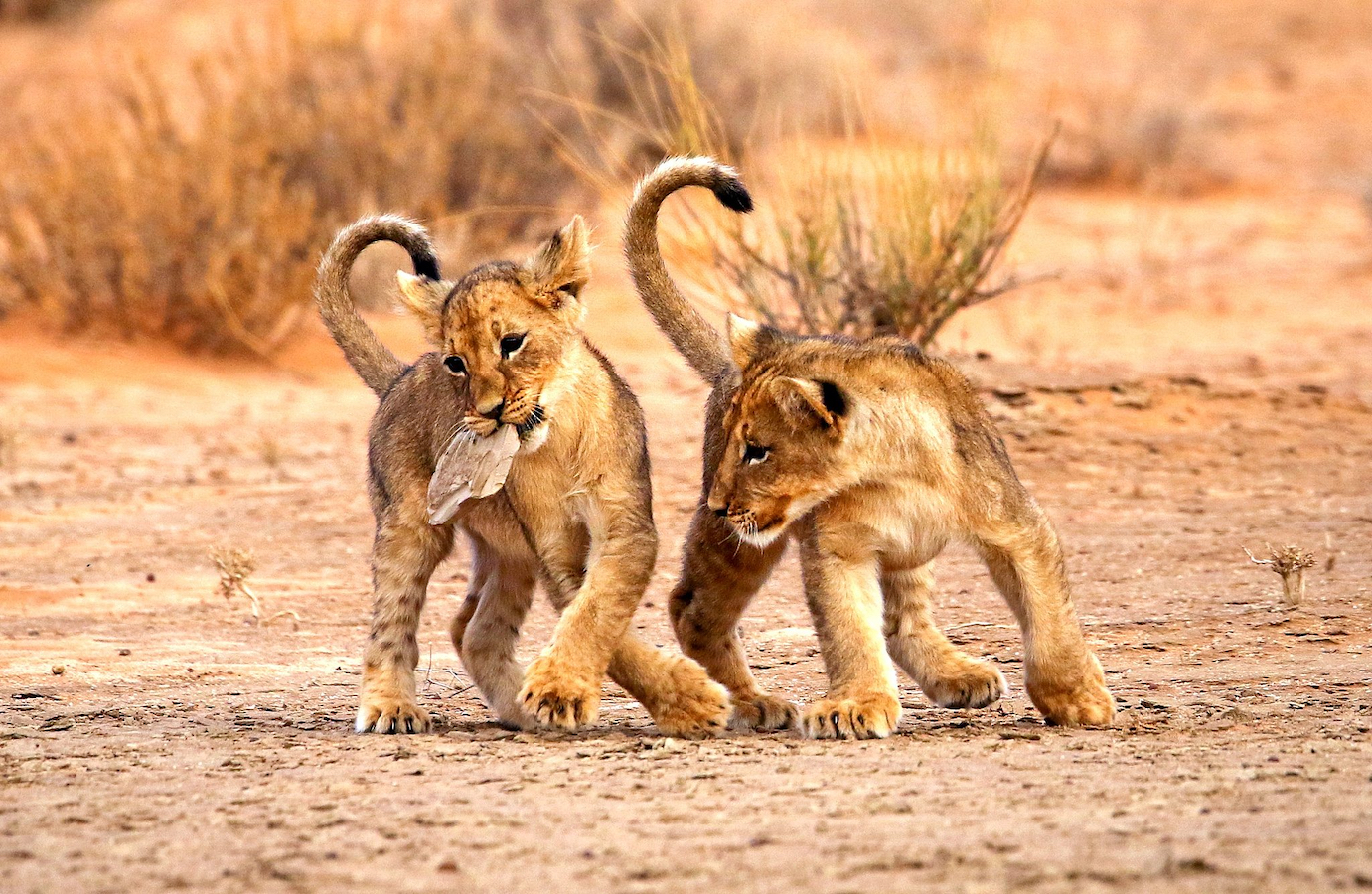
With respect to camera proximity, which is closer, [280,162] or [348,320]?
[348,320]

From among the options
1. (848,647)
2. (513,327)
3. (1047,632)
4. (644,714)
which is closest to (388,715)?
(644,714)

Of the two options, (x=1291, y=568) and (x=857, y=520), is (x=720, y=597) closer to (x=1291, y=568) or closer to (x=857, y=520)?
(x=857, y=520)

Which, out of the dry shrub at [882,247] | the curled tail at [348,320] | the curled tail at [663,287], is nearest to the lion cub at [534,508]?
the curled tail at [663,287]

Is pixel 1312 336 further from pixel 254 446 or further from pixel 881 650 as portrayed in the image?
pixel 881 650

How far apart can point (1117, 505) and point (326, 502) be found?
13.1 feet

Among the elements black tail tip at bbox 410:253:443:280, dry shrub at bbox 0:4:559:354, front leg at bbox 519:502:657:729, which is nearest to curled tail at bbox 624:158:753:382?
black tail tip at bbox 410:253:443:280

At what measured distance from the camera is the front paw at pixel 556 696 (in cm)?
→ 510

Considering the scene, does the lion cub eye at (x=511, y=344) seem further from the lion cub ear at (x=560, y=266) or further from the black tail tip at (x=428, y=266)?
the black tail tip at (x=428, y=266)

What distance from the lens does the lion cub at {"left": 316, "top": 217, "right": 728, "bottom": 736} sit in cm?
515

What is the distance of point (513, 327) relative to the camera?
529 cm

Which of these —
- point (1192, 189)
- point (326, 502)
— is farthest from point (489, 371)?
point (1192, 189)

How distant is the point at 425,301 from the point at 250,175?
959cm

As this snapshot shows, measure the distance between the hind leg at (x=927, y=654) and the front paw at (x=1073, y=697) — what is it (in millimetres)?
469

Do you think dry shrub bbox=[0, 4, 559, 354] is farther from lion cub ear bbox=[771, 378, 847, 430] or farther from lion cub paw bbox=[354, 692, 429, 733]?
lion cub ear bbox=[771, 378, 847, 430]
